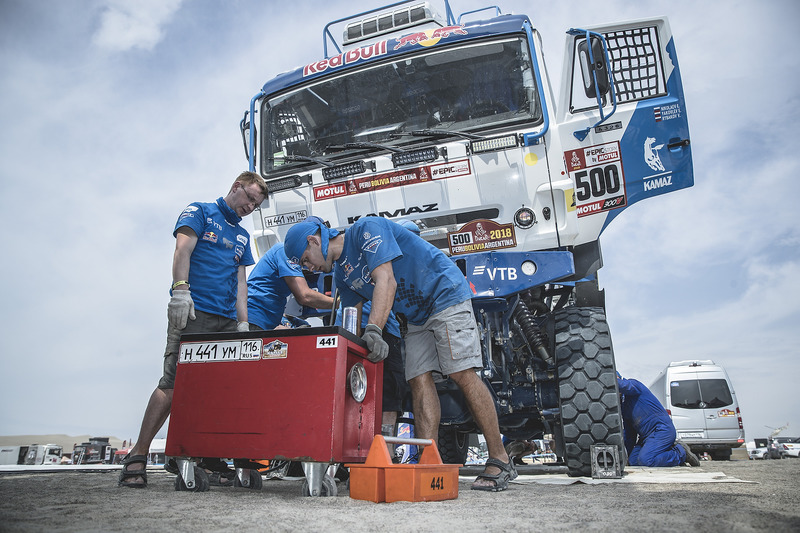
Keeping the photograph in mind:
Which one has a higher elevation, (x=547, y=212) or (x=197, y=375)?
(x=547, y=212)

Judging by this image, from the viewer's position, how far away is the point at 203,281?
3555 mm

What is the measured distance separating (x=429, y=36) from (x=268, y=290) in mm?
2484

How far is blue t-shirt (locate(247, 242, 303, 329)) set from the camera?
4199 millimetres

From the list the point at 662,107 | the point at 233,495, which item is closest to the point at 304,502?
the point at 233,495

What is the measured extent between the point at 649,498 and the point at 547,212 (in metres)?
2.17

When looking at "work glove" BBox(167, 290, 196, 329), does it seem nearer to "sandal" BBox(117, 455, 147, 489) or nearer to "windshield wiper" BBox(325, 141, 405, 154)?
"sandal" BBox(117, 455, 147, 489)

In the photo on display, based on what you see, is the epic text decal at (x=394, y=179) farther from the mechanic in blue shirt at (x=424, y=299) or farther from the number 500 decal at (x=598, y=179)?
the mechanic in blue shirt at (x=424, y=299)

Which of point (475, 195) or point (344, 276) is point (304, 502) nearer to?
point (344, 276)

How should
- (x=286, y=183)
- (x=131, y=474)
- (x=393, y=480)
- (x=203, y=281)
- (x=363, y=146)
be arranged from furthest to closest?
(x=286, y=183), (x=363, y=146), (x=203, y=281), (x=131, y=474), (x=393, y=480)

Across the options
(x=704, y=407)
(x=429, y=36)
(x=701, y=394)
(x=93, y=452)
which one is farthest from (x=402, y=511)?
(x=701, y=394)

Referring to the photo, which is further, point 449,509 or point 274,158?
point 274,158

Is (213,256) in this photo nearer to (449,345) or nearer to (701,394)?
(449,345)

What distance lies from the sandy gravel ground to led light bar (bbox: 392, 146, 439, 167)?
8.33 ft

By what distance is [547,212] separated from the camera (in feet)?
13.5
